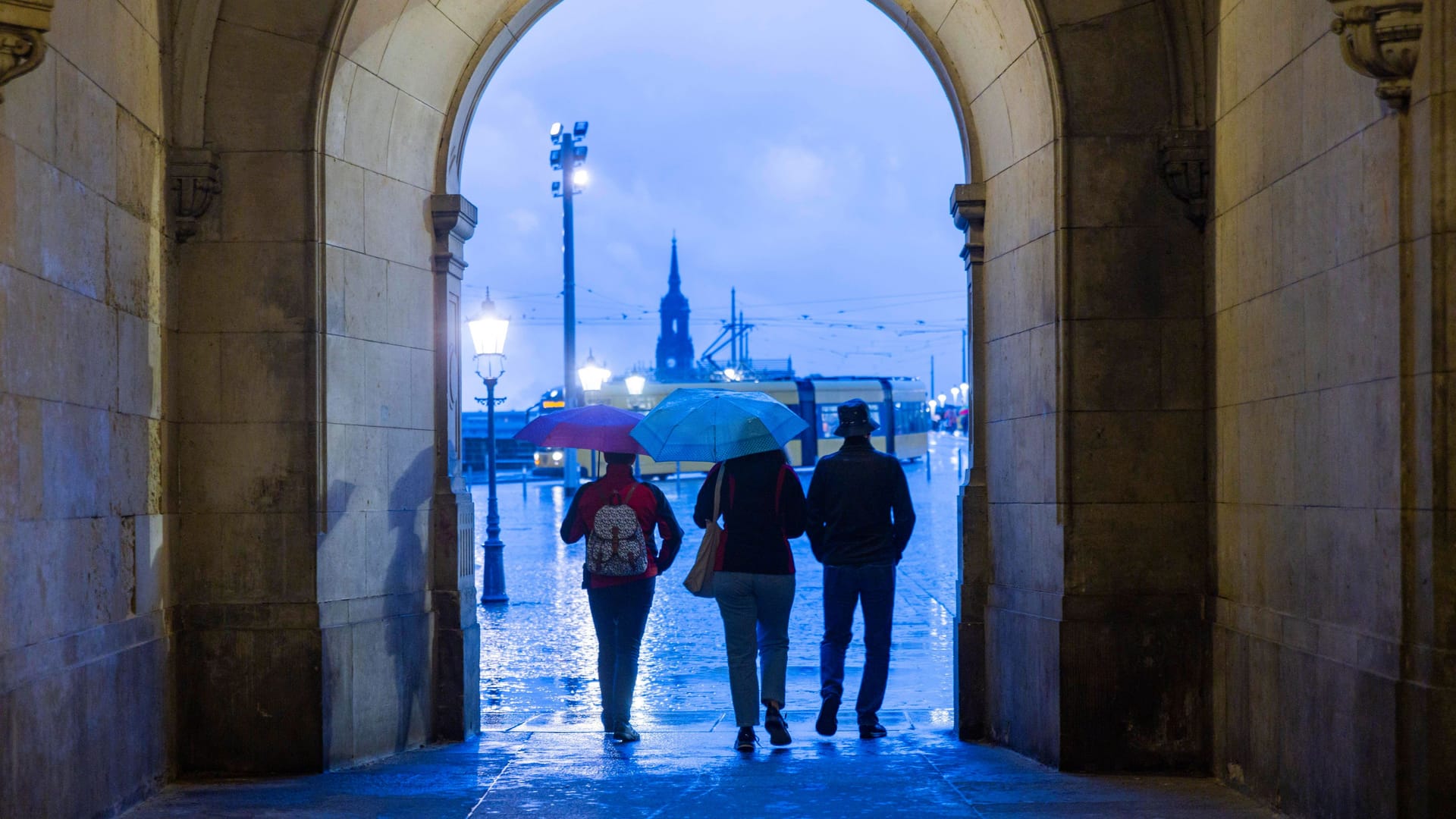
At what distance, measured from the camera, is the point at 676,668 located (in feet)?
40.0

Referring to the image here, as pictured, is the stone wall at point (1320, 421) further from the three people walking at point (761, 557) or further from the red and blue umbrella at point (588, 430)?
the red and blue umbrella at point (588, 430)

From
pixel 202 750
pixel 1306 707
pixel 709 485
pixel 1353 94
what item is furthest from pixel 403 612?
pixel 1353 94

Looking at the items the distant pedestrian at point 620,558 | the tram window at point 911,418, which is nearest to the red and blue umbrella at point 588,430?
the distant pedestrian at point 620,558

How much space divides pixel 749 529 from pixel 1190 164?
9.47ft

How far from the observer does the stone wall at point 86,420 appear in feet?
17.2

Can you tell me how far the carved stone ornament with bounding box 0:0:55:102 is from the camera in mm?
4988

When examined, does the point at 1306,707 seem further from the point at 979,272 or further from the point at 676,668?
the point at 676,668

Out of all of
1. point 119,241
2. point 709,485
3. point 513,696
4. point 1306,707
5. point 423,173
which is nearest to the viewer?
point 1306,707

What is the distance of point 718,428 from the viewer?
7.73 m

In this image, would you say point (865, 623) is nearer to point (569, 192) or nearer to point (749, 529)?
point (749, 529)

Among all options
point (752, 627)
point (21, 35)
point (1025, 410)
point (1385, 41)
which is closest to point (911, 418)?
point (1025, 410)

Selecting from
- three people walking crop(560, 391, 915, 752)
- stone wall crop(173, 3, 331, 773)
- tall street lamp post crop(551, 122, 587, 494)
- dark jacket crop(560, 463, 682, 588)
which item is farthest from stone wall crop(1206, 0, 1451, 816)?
tall street lamp post crop(551, 122, 587, 494)

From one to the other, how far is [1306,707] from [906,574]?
14328 mm

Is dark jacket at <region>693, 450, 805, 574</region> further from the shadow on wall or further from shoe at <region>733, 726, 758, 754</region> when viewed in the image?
the shadow on wall
